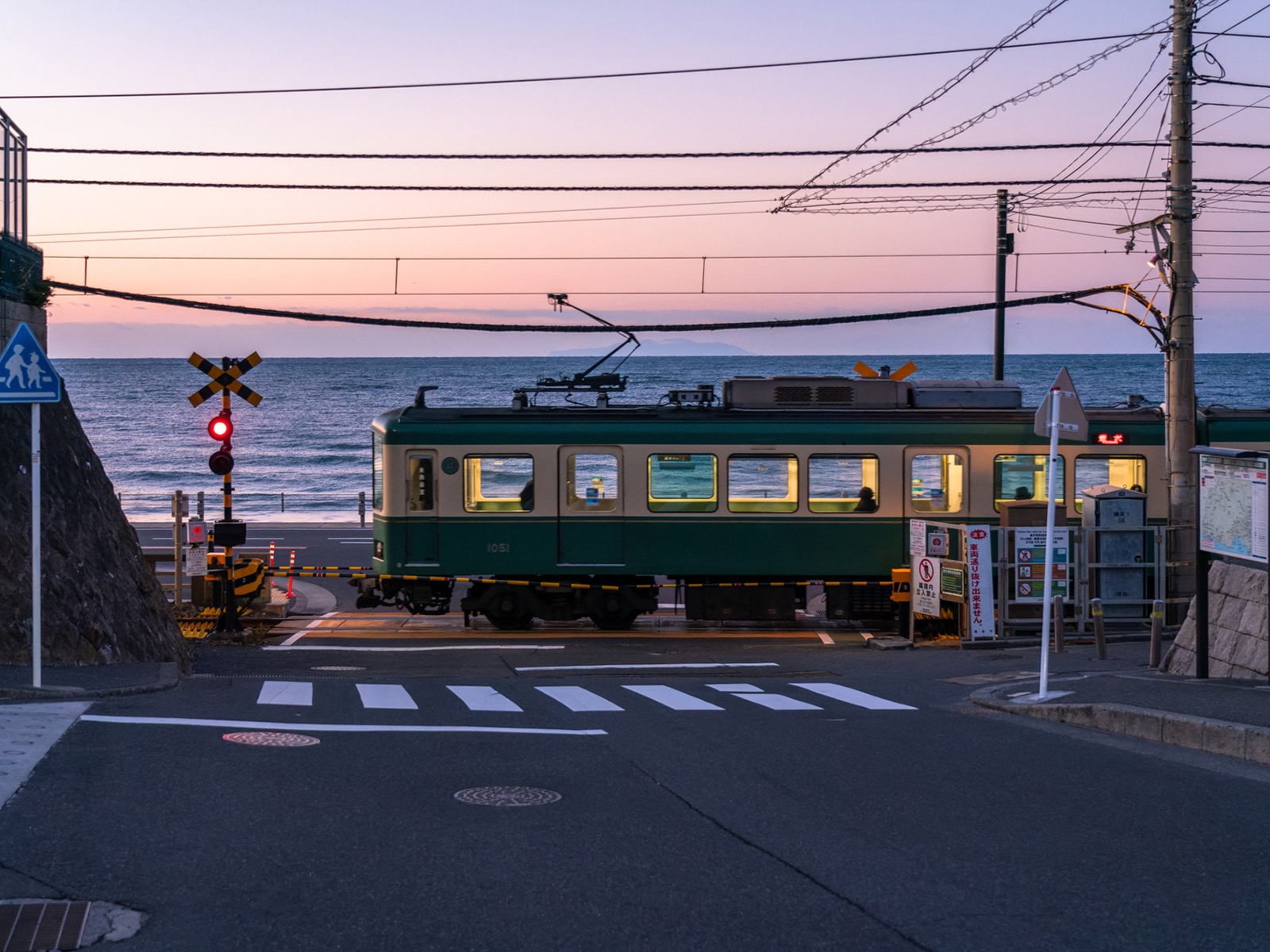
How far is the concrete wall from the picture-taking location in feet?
45.7

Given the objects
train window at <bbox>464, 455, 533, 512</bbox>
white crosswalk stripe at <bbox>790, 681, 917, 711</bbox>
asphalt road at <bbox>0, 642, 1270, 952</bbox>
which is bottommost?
white crosswalk stripe at <bbox>790, 681, 917, 711</bbox>

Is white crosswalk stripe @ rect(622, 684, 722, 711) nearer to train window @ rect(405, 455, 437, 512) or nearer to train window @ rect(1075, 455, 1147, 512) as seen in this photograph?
train window @ rect(405, 455, 437, 512)

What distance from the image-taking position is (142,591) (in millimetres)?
14148

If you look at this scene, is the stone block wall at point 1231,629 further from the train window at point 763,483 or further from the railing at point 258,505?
the railing at point 258,505

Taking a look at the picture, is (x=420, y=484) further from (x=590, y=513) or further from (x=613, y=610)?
(x=613, y=610)

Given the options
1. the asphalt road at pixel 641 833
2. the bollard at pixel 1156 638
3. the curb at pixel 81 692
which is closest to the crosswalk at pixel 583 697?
the asphalt road at pixel 641 833

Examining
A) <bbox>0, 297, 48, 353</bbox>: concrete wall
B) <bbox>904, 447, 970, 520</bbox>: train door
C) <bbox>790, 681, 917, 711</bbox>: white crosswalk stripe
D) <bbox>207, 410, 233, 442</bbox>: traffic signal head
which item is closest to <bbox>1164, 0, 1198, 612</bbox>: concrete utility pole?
<bbox>904, 447, 970, 520</bbox>: train door

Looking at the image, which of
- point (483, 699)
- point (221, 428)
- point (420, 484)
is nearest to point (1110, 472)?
point (420, 484)

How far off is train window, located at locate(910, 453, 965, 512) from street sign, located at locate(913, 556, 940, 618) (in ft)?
6.69

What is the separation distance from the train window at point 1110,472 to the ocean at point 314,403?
17350 mm

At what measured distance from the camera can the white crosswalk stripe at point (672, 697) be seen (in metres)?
12.1

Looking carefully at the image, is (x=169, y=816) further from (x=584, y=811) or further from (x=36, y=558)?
(x=36, y=558)

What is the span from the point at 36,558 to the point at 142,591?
11.6 ft

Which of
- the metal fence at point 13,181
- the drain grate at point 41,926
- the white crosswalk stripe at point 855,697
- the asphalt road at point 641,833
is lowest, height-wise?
the white crosswalk stripe at point 855,697
